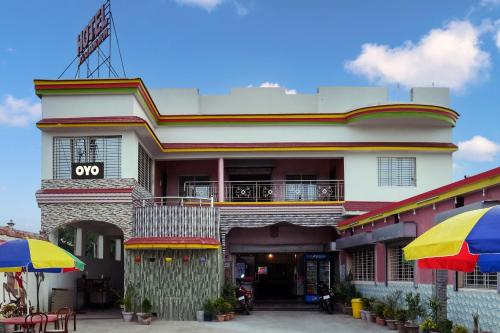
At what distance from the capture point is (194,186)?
1023 inches

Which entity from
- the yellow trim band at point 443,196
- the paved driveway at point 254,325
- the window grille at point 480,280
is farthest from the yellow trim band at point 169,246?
the window grille at point 480,280

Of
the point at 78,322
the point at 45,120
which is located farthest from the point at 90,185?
the point at 78,322

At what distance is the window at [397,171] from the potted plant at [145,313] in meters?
9.96

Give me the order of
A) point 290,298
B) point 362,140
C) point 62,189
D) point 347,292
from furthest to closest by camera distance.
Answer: point 290,298
point 362,140
point 347,292
point 62,189

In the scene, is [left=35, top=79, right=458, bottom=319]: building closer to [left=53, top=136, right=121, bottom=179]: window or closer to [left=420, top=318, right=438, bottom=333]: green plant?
[left=53, top=136, right=121, bottom=179]: window

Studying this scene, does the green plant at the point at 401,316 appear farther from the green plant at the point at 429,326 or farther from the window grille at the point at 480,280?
the window grille at the point at 480,280

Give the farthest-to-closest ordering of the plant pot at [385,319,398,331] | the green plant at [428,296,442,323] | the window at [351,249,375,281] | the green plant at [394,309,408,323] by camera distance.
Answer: the window at [351,249,375,281], the plant pot at [385,319,398,331], the green plant at [394,309,408,323], the green plant at [428,296,442,323]

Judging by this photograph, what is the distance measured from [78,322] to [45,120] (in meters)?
6.39

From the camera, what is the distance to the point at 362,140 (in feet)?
78.1

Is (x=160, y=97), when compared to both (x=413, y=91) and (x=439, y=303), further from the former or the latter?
(x=439, y=303)

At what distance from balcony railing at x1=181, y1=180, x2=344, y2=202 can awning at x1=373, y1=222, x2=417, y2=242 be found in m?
7.28

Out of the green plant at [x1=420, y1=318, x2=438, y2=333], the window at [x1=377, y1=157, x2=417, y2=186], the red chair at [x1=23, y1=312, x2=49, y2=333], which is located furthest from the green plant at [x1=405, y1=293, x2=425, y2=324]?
the window at [x1=377, y1=157, x2=417, y2=186]

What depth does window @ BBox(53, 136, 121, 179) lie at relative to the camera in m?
19.8

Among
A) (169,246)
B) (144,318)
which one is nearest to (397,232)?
(169,246)
